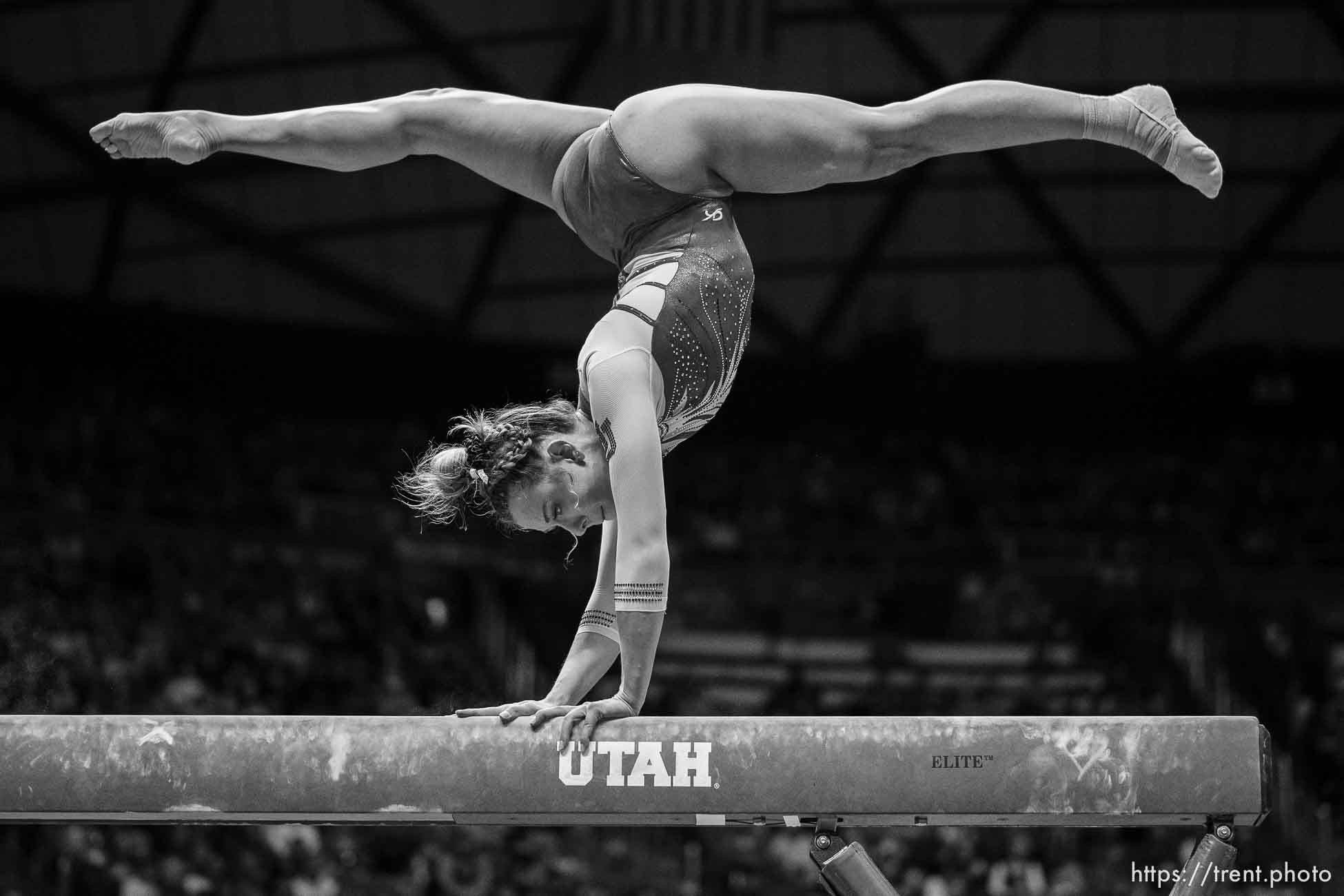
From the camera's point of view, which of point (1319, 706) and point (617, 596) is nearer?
point (617, 596)

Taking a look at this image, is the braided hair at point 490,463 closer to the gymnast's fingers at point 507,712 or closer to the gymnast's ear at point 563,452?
the gymnast's ear at point 563,452

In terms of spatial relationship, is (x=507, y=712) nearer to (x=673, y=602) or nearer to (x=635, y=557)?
(x=635, y=557)

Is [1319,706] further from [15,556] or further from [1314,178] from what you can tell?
[15,556]

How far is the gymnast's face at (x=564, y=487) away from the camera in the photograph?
371 cm

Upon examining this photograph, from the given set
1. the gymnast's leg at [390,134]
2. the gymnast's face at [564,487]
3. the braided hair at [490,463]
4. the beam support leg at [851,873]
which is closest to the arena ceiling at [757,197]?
the gymnast's leg at [390,134]

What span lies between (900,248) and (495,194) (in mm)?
4927

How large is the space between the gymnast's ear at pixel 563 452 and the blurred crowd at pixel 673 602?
637 cm

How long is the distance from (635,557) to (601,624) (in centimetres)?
63

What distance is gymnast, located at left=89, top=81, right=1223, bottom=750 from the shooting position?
3.72 metres

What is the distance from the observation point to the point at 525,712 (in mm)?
3502

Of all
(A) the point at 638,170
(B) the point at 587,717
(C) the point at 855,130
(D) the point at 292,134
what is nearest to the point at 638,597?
(B) the point at 587,717

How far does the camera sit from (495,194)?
16203mm

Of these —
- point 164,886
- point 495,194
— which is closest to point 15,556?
point 164,886

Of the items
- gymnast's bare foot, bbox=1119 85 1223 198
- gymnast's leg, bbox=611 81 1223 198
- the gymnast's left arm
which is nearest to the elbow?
the gymnast's left arm
